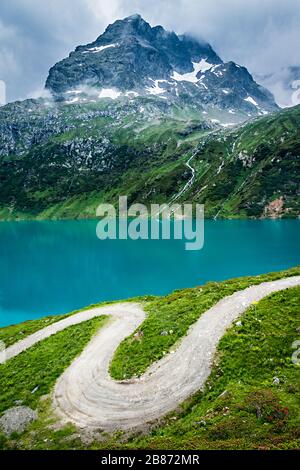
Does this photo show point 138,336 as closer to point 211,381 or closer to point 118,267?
point 211,381

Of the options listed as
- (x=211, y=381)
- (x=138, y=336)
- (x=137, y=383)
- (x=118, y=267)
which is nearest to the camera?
(x=211, y=381)

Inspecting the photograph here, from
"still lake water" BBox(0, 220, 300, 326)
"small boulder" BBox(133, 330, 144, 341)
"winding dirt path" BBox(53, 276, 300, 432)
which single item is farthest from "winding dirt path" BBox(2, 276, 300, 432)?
"still lake water" BBox(0, 220, 300, 326)

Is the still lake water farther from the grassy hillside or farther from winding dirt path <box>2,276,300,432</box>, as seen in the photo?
winding dirt path <box>2,276,300,432</box>

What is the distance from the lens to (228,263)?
108m

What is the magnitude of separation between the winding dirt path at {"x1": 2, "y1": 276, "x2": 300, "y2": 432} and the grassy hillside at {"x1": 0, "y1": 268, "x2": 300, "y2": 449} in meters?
0.85

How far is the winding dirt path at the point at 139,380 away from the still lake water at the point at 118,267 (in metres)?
46.3

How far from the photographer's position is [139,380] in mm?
26781

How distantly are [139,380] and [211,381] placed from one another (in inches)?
201

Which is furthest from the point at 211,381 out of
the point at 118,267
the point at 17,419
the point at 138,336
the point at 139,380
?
the point at 118,267

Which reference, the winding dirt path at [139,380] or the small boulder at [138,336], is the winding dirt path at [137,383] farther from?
the small boulder at [138,336]

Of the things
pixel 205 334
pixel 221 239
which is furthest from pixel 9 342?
pixel 221 239

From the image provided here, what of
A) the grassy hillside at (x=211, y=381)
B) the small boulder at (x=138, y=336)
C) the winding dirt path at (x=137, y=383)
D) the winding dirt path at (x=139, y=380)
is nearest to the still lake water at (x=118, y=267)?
the grassy hillside at (x=211, y=381)

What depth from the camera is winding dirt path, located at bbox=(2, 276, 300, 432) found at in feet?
77.3
